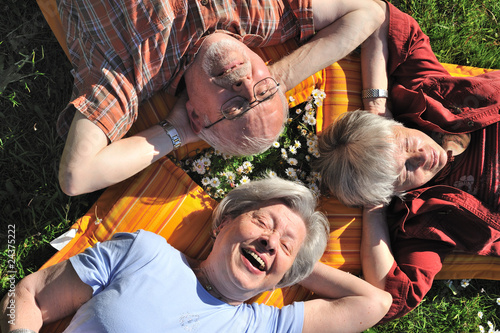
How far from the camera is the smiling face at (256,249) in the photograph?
298cm

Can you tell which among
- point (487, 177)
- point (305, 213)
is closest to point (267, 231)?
point (305, 213)

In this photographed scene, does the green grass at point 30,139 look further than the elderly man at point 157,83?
Yes

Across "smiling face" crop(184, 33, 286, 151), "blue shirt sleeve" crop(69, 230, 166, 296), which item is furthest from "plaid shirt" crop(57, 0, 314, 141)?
"blue shirt sleeve" crop(69, 230, 166, 296)

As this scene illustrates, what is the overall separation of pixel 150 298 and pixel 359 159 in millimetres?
2077

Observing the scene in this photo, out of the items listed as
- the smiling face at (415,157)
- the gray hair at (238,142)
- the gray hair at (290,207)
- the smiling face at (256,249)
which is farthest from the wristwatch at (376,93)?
the smiling face at (256,249)

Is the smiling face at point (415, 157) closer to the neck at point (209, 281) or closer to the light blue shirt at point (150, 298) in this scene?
the light blue shirt at point (150, 298)

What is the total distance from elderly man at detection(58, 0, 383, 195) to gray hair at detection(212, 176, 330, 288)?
347mm

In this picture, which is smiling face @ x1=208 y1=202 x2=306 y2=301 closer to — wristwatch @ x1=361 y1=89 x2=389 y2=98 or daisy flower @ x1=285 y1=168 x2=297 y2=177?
daisy flower @ x1=285 y1=168 x2=297 y2=177

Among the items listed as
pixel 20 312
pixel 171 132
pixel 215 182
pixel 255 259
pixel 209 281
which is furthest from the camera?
pixel 215 182

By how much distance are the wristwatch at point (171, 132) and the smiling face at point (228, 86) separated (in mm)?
256

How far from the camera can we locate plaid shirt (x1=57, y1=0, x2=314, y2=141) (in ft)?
10.0

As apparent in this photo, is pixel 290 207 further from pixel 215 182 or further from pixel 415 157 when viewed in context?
pixel 415 157

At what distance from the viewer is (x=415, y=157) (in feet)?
11.8

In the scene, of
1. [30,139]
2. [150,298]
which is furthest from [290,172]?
[30,139]
